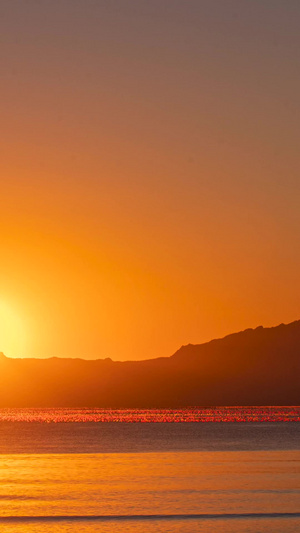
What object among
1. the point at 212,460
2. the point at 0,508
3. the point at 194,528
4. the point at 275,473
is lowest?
the point at 194,528

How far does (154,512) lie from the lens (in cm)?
2655

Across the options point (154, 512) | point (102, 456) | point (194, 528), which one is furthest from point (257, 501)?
point (102, 456)

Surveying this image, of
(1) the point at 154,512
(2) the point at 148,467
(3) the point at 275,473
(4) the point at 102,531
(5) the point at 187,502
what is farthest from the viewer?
(2) the point at 148,467

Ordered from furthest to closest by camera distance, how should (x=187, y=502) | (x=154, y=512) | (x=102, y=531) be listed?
(x=187, y=502)
(x=154, y=512)
(x=102, y=531)

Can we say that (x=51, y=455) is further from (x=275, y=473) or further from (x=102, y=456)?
(x=275, y=473)

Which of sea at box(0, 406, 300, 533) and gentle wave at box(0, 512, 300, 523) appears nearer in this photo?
sea at box(0, 406, 300, 533)

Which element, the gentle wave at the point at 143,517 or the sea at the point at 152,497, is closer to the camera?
the sea at the point at 152,497

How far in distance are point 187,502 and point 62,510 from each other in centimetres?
455

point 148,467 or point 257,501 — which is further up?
point 148,467

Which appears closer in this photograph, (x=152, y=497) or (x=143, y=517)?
(x=143, y=517)

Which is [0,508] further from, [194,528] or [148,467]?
[148,467]

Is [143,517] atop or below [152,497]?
below

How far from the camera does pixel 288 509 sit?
2681 cm

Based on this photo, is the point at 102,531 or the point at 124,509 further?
the point at 124,509
